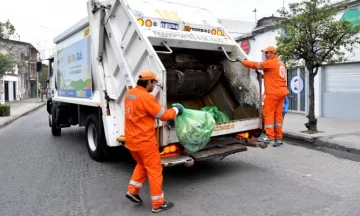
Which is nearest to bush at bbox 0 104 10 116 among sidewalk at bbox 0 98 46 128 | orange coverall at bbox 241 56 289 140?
sidewalk at bbox 0 98 46 128

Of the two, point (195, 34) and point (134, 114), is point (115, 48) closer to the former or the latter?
point (195, 34)

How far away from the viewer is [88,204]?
394 cm

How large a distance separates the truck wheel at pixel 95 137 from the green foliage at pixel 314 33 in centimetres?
467

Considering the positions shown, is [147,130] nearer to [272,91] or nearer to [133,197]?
[133,197]

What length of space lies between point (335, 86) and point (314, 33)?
13.0 ft

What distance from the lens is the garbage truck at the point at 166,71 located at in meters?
4.50

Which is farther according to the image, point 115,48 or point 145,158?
point 115,48

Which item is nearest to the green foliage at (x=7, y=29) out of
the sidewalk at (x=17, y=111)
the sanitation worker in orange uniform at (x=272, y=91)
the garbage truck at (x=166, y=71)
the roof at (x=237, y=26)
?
the sidewalk at (x=17, y=111)

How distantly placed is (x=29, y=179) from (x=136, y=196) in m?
2.07

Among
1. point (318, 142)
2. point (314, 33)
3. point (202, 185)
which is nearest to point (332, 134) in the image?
point (318, 142)

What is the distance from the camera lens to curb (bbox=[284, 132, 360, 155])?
22.5 ft

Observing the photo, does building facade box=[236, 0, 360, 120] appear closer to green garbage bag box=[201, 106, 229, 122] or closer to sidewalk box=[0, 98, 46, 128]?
green garbage bag box=[201, 106, 229, 122]

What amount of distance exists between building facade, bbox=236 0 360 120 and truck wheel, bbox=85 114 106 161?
5.45 metres

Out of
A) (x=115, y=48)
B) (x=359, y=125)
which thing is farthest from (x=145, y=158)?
(x=359, y=125)
